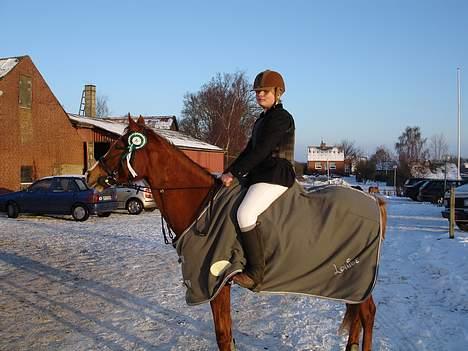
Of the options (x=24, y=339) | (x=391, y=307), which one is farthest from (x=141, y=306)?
(x=391, y=307)

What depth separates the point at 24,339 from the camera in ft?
16.9

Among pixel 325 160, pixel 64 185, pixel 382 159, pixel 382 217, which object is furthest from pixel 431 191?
pixel 325 160

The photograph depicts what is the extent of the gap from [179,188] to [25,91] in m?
23.3

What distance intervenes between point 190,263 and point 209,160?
1401 inches

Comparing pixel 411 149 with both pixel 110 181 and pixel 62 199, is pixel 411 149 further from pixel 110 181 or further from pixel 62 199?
pixel 110 181

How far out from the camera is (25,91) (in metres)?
24.5

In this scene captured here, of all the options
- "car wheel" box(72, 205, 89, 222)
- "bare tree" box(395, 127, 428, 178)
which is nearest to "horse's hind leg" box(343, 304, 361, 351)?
"car wheel" box(72, 205, 89, 222)

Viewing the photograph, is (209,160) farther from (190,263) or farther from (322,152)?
(322,152)

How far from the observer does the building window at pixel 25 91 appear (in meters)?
24.1

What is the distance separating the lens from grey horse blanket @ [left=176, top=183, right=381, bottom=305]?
3.96 m

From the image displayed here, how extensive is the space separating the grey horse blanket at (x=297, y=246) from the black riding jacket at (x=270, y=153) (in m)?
0.18

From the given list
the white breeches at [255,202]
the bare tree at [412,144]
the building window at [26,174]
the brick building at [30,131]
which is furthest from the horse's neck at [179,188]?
the bare tree at [412,144]

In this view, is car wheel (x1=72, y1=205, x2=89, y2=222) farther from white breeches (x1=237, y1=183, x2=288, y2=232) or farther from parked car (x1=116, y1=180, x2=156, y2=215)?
white breeches (x1=237, y1=183, x2=288, y2=232)

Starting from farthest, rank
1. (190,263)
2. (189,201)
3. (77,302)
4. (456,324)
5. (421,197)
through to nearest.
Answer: (421,197)
(77,302)
(456,324)
(189,201)
(190,263)
